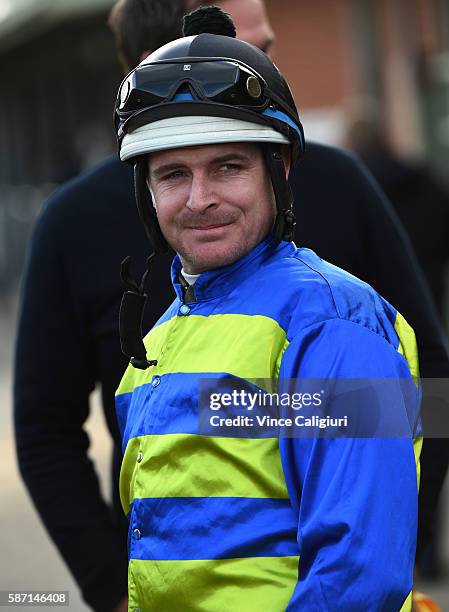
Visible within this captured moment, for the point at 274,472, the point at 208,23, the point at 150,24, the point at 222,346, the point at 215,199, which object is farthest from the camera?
the point at 150,24

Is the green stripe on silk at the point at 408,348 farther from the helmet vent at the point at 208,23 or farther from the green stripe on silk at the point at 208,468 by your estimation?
the helmet vent at the point at 208,23

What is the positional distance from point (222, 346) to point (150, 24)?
1.29m

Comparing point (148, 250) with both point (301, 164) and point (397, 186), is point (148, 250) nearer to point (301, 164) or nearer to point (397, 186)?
point (301, 164)

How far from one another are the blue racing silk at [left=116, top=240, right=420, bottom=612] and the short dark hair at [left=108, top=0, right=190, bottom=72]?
104 cm

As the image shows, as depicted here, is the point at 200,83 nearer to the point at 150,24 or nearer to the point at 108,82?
the point at 150,24

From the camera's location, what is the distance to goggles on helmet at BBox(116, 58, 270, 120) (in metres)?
2.61

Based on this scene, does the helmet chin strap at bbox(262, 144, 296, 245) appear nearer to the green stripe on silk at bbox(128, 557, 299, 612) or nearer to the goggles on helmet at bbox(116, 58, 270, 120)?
the goggles on helmet at bbox(116, 58, 270, 120)

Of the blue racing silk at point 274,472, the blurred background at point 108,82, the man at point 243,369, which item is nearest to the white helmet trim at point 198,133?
the man at point 243,369

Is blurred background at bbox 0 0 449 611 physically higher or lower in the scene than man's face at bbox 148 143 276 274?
lower

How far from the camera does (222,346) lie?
8.18ft

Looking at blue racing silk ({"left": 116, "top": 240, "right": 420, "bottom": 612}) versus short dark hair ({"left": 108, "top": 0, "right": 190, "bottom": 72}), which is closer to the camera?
blue racing silk ({"left": 116, "top": 240, "right": 420, "bottom": 612})

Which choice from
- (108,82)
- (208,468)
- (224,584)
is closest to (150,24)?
(208,468)

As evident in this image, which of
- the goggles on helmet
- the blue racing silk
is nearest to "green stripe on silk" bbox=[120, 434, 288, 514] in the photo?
the blue racing silk

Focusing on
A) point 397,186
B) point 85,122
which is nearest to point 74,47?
point 85,122
